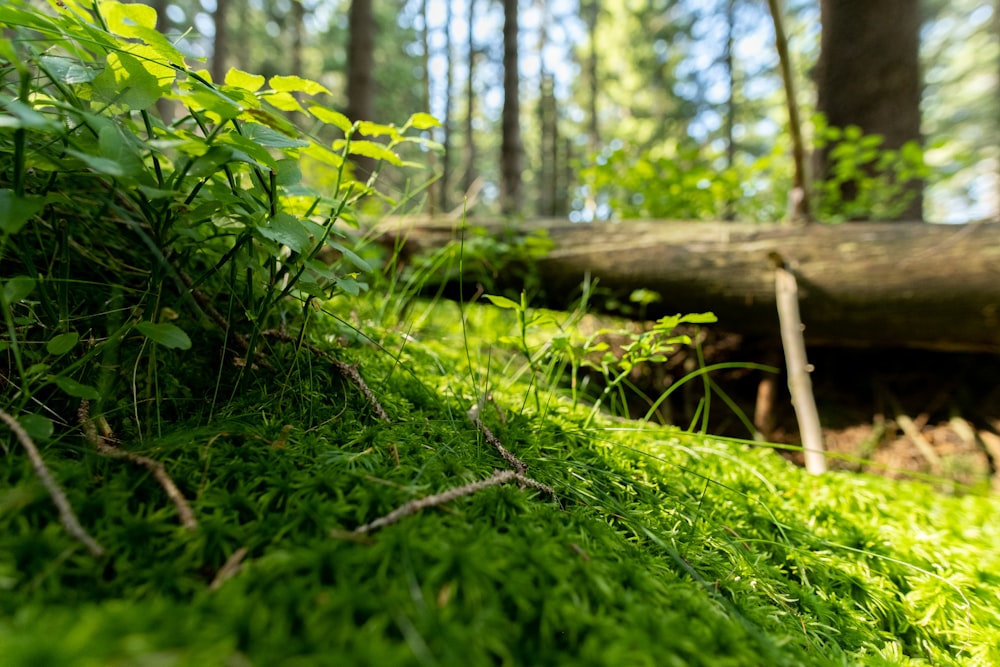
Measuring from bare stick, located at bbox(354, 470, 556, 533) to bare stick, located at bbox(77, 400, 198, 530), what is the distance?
249 millimetres

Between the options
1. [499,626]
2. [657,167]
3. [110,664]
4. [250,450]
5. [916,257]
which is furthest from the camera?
[657,167]

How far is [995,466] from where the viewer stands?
2768mm

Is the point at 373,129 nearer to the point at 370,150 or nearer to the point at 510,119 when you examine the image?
the point at 370,150

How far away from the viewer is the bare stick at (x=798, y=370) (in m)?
2.00

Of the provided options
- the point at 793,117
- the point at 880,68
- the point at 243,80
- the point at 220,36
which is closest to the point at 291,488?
the point at 243,80

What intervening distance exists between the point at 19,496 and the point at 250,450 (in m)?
0.30

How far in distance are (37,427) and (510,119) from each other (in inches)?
283

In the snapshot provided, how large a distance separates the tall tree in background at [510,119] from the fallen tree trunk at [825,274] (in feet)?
11.5

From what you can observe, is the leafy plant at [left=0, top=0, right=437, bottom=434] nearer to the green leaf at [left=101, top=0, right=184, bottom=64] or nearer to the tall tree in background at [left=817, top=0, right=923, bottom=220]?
the green leaf at [left=101, top=0, right=184, bottom=64]

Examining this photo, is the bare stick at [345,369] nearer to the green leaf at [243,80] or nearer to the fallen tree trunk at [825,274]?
the green leaf at [243,80]

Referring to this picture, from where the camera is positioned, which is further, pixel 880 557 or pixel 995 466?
pixel 995 466

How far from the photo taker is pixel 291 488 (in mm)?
755

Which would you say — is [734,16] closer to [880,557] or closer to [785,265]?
[785,265]

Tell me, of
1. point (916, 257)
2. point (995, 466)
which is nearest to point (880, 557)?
point (916, 257)
